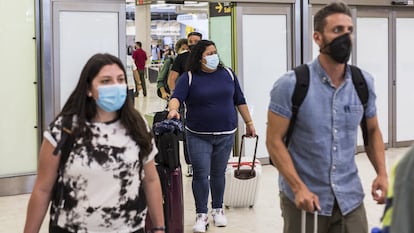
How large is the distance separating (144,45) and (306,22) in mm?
20467

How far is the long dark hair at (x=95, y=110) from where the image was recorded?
2.61 m

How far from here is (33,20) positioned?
23.0 feet

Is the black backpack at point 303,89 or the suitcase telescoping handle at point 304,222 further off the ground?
the black backpack at point 303,89

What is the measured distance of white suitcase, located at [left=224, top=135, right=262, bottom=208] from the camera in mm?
6039

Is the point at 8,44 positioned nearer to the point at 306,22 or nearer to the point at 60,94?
the point at 60,94

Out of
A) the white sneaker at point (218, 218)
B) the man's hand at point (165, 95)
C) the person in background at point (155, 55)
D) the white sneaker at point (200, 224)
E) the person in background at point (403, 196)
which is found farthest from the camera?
the person in background at point (155, 55)

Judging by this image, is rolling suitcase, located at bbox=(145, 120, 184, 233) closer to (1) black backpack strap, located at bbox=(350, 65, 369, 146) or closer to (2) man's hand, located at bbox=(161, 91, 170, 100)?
(1) black backpack strap, located at bbox=(350, 65, 369, 146)

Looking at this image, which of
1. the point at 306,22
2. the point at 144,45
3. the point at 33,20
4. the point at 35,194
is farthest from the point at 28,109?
the point at 144,45

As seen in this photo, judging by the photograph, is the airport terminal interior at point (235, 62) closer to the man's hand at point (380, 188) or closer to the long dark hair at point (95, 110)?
the man's hand at point (380, 188)

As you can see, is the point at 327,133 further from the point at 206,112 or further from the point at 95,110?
the point at 206,112

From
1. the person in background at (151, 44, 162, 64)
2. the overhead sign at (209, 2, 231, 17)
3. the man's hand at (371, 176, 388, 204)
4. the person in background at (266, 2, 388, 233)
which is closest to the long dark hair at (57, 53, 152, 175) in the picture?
the person in background at (266, 2, 388, 233)

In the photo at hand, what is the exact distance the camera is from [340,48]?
104 inches

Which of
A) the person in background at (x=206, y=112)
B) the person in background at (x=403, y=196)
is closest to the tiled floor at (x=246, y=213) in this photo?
the person in background at (x=206, y=112)

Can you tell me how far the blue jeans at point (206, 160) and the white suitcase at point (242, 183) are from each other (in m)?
0.71
